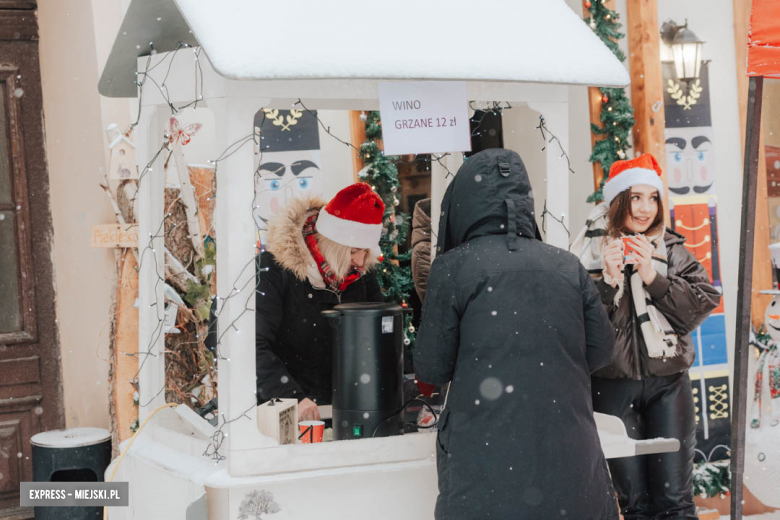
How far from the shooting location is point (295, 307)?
321 cm

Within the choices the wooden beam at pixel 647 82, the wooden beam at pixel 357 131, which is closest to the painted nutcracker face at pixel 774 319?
the wooden beam at pixel 647 82

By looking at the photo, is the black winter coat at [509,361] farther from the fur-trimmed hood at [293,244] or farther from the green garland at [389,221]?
the green garland at [389,221]

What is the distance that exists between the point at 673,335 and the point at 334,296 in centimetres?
140

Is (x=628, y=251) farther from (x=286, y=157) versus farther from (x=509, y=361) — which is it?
(x=286, y=157)

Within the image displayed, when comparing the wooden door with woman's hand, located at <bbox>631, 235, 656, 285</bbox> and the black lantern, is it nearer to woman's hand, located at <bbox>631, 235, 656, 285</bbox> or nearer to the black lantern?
woman's hand, located at <bbox>631, 235, 656, 285</bbox>

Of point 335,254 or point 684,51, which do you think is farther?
point 684,51

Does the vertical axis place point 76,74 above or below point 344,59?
above

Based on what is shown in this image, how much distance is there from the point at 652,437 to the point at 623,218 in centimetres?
92

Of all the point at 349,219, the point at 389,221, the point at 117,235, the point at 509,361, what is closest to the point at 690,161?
the point at 389,221

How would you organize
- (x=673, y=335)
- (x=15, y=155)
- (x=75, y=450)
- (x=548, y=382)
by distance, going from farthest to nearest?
(x=15, y=155) → (x=75, y=450) → (x=673, y=335) → (x=548, y=382)

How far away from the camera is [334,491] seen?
2.44 metres

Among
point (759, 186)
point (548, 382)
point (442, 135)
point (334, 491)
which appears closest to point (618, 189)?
point (442, 135)

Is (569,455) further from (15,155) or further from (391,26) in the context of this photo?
(15,155)

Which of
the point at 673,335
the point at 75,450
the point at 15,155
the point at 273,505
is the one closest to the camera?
the point at 273,505
